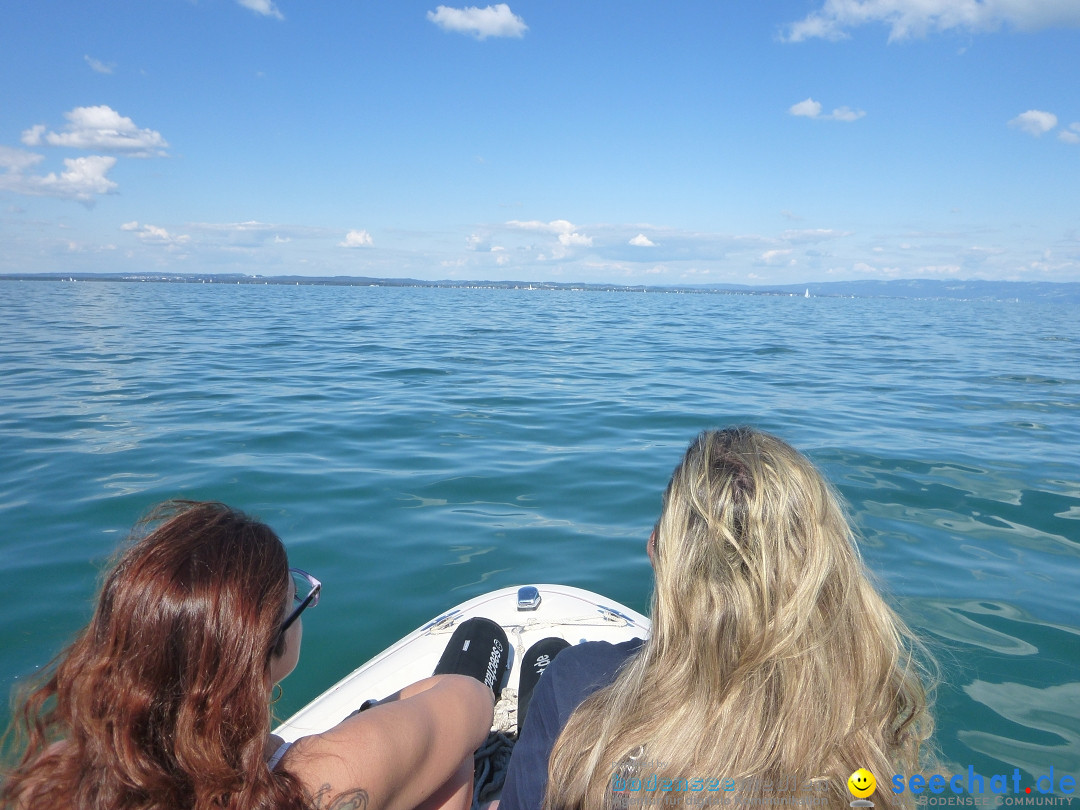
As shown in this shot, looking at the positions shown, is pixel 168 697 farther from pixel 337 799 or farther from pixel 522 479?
pixel 522 479

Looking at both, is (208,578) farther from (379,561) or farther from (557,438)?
(557,438)

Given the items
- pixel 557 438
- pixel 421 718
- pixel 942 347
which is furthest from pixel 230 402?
pixel 942 347

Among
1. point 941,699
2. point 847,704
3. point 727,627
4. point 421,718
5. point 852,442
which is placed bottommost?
point 941,699

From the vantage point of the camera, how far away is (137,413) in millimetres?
8766

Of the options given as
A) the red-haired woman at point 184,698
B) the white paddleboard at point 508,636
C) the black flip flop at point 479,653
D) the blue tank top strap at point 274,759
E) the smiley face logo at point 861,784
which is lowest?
the white paddleboard at point 508,636

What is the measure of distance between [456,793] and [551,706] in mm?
610

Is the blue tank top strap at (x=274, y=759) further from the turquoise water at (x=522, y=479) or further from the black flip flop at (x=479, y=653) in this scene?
the turquoise water at (x=522, y=479)

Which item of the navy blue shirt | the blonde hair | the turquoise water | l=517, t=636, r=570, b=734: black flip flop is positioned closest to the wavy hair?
the navy blue shirt

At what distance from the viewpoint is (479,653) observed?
3178 mm

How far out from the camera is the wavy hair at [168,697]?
4.11ft

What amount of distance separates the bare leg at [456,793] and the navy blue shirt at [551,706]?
0.28m

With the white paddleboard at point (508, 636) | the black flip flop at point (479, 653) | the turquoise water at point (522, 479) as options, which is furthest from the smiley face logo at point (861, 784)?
the turquoise water at point (522, 479)

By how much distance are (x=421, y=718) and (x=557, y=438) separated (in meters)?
6.35

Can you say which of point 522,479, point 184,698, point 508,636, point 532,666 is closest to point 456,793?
point 532,666
